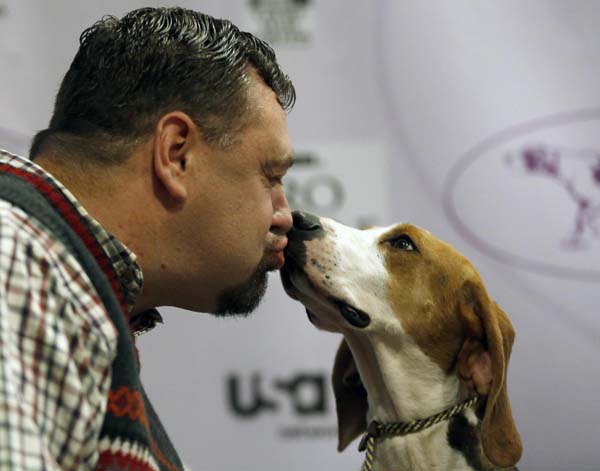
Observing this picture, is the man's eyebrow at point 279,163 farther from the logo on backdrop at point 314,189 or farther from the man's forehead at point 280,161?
the logo on backdrop at point 314,189

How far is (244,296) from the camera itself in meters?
1.58

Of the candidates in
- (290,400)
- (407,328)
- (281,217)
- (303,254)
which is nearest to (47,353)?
(281,217)

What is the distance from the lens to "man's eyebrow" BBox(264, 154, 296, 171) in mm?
1512

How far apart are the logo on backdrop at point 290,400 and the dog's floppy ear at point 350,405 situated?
2.06ft

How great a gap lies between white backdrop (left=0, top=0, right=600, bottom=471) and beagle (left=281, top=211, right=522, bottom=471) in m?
0.70

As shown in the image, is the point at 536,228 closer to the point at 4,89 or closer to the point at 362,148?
the point at 362,148

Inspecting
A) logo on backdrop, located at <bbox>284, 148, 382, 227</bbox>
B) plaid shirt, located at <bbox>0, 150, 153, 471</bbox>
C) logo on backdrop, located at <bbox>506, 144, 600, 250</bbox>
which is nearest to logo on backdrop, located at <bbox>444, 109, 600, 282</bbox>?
logo on backdrop, located at <bbox>506, 144, 600, 250</bbox>

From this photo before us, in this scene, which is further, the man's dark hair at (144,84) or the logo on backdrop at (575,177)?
the logo on backdrop at (575,177)

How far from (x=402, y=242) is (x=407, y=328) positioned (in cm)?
20

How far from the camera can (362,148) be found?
9.45 feet

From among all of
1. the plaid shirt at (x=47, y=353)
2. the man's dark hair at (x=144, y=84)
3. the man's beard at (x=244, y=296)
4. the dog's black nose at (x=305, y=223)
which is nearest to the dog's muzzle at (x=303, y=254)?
the dog's black nose at (x=305, y=223)

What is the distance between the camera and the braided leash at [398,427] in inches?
78.7

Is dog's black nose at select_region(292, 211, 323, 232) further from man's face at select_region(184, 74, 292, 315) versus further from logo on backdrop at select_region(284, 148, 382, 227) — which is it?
logo on backdrop at select_region(284, 148, 382, 227)

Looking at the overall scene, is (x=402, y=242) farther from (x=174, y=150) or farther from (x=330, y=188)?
(x=174, y=150)
